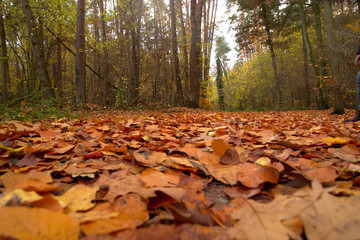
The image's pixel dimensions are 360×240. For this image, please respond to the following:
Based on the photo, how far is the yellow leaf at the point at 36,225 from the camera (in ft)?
1.21

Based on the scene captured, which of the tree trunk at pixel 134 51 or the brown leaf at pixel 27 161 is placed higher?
the tree trunk at pixel 134 51

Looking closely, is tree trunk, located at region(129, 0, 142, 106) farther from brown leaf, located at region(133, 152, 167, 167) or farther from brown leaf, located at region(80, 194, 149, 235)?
brown leaf, located at region(80, 194, 149, 235)

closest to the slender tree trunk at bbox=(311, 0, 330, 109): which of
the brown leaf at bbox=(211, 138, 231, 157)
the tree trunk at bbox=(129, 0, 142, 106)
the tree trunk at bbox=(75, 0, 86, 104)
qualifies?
the tree trunk at bbox=(129, 0, 142, 106)

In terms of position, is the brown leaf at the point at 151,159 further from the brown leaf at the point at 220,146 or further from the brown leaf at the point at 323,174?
the brown leaf at the point at 323,174

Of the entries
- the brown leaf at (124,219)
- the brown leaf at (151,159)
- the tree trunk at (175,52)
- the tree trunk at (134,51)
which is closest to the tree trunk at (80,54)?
the tree trunk at (134,51)

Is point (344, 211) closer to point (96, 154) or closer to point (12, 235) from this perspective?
point (12, 235)

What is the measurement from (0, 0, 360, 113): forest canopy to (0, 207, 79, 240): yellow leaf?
301cm

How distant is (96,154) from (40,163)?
0.25 meters

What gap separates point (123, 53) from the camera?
9750 millimetres

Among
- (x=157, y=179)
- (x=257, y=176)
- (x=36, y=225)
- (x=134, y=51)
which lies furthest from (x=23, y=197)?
(x=134, y=51)

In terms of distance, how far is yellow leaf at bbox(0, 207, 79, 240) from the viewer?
14.6 inches

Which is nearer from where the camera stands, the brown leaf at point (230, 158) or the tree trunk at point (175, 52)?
the brown leaf at point (230, 158)

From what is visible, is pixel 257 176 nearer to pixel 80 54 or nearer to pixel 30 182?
pixel 30 182

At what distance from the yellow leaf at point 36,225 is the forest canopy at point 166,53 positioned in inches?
118
